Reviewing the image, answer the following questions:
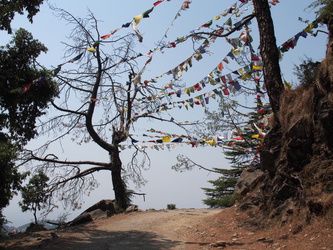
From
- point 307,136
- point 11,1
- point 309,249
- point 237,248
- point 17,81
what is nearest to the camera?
point 309,249

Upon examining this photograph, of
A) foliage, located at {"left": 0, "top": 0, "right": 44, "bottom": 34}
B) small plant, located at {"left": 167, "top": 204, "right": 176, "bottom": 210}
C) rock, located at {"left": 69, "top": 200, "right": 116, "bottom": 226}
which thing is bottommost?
small plant, located at {"left": 167, "top": 204, "right": 176, "bottom": 210}

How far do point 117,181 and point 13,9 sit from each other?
7.52 meters

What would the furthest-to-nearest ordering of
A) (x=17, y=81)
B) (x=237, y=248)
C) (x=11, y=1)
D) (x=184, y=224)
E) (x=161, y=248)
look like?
(x=184, y=224) < (x=17, y=81) < (x=11, y=1) < (x=161, y=248) < (x=237, y=248)

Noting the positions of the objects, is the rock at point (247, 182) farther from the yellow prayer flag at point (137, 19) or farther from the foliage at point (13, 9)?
the foliage at point (13, 9)

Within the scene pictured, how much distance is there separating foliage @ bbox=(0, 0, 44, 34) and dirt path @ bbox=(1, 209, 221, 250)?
5.26 meters

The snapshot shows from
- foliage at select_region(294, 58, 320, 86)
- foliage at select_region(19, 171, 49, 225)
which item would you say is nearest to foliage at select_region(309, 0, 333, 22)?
foliage at select_region(294, 58, 320, 86)

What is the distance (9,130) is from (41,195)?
4.95 m

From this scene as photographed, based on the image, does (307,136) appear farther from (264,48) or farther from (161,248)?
(161,248)

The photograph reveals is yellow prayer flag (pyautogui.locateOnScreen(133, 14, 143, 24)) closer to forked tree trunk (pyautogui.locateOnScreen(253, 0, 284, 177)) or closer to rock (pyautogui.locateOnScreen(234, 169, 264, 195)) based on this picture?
forked tree trunk (pyautogui.locateOnScreen(253, 0, 284, 177))

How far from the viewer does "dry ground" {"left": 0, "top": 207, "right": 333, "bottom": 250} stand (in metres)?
4.90

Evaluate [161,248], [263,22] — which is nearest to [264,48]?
[263,22]

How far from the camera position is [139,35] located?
6.34 meters

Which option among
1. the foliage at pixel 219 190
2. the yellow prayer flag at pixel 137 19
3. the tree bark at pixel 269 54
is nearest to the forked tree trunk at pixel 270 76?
the tree bark at pixel 269 54

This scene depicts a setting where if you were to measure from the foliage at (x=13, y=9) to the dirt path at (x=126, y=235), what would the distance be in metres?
5.26
